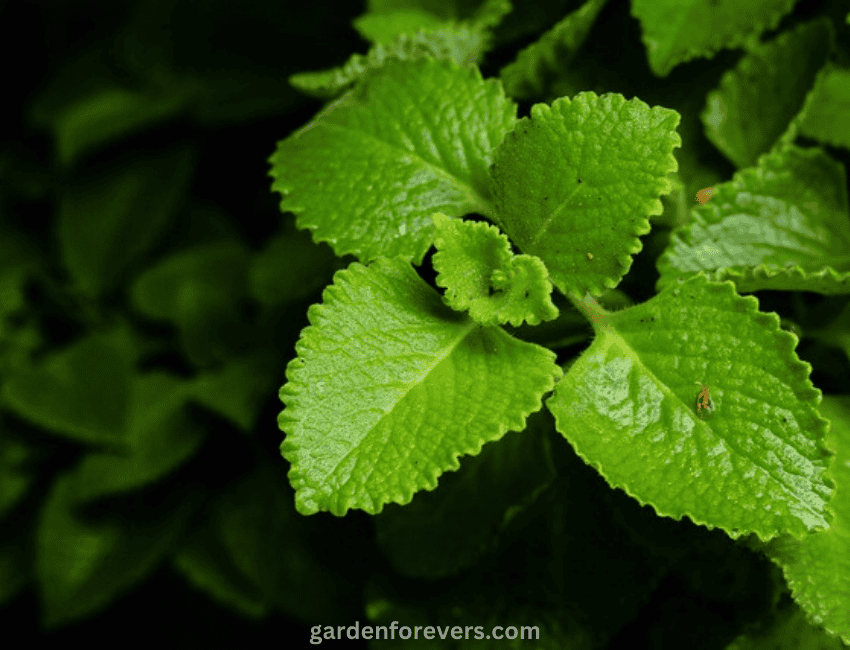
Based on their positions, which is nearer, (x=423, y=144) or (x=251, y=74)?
(x=423, y=144)

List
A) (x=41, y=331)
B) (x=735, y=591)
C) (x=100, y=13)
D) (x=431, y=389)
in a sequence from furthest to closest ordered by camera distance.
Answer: (x=100, y=13)
(x=41, y=331)
(x=735, y=591)
(x=431, y=389)

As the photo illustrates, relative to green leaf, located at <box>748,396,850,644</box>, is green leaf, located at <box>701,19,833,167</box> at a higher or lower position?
higher

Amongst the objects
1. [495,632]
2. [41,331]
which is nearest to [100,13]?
[41,331]

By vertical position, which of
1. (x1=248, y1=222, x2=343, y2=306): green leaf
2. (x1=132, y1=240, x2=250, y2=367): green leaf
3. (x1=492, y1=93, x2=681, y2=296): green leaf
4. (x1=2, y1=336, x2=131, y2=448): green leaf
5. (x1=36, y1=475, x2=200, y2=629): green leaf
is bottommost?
(x1=36, y1=475, x2=200, y2=629): green leaf

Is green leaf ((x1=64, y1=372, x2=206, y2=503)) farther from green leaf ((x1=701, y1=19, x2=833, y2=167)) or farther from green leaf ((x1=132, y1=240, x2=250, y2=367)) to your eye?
green leaf ((x1=701, y1=19, x2=833, y2=167))

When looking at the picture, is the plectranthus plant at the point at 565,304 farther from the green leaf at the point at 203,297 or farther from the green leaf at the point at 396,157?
the green leaf at the point at 203,297

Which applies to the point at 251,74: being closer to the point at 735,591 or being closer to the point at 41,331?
the point at 41,331

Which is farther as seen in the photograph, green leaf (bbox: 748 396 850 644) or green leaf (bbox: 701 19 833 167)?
green leaf (bbox: 701 19 833 167)

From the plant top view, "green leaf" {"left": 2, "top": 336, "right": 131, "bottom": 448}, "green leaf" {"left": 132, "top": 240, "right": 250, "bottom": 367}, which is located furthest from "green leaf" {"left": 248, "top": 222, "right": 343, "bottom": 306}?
"green leaf" {"left": 2, "top": 336, "right": 131, "bottom": 448}
